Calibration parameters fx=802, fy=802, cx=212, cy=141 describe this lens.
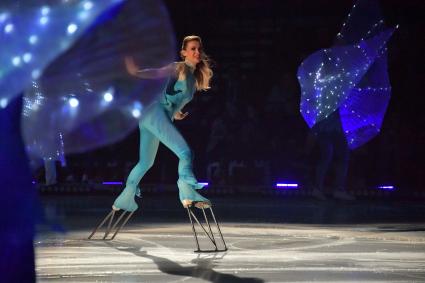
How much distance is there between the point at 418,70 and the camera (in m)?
17.0

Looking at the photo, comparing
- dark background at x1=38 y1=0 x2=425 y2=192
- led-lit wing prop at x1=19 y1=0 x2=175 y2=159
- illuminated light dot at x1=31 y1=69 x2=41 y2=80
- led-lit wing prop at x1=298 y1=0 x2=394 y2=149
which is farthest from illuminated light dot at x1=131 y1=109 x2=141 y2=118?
dark background at x1=38 y1=0 x2=425 y2=192

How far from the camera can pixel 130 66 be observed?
6098 mm

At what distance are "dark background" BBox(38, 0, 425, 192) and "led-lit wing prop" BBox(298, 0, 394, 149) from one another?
1.66 metres

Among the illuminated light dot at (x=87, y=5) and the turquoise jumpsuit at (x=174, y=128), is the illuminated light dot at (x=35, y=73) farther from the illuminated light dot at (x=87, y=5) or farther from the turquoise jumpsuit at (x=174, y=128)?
the turquoise jumpsuit at (x=174, y=128)

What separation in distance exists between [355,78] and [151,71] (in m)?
8.19

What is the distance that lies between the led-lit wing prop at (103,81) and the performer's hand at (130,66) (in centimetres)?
5

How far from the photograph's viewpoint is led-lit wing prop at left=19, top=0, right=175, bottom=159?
4.64 metres

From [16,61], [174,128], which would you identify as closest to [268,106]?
[174,128]

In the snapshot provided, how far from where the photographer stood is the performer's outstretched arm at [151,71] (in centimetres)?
614

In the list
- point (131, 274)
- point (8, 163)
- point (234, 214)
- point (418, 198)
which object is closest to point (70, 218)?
point (234, 214)

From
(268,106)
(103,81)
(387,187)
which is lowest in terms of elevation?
(387,187)

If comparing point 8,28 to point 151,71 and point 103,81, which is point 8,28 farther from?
point 151,71

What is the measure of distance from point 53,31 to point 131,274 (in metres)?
2.14

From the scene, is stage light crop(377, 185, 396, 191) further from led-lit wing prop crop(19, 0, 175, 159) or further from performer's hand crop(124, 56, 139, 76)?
performer's hand crop(124, 56, 139, 76)
